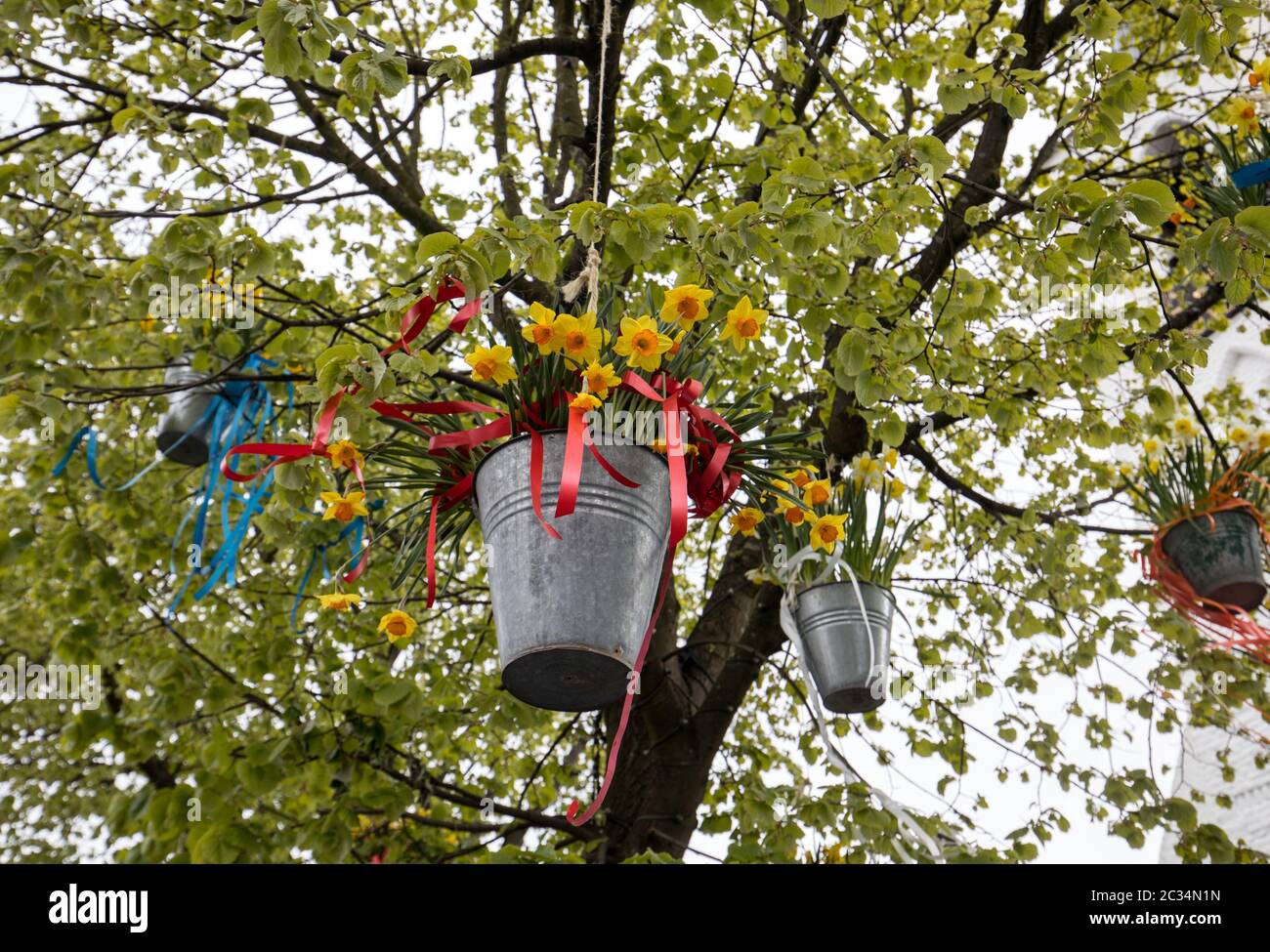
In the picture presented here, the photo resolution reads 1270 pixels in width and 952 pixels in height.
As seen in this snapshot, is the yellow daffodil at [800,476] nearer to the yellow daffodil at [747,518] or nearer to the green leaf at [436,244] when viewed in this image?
the yellow daffodil at [747,518]

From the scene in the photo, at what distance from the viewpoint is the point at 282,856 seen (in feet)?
8.03

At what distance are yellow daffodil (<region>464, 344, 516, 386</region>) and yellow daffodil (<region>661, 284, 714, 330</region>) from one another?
0.72 feet

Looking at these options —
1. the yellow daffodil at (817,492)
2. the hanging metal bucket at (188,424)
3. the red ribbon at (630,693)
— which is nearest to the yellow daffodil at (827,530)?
the yellow daffodil at (817,492)

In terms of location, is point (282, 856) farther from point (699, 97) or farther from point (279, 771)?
point (699, 97)

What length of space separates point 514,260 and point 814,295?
1187mm

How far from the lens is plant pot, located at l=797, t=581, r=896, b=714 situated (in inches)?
87.5

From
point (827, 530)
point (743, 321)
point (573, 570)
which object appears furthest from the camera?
point (827, 530)

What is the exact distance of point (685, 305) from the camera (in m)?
1.35

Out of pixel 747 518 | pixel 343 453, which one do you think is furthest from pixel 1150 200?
pixel 343 453

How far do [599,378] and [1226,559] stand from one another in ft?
8.92

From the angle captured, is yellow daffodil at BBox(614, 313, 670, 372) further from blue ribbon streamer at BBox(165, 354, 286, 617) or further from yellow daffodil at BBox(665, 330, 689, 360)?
blue ribbon streamer at BBox(165, 354, 286, 617)

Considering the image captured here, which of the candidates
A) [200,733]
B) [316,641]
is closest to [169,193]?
[316,641]

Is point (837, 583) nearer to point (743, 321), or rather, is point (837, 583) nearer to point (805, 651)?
point (805, 651)

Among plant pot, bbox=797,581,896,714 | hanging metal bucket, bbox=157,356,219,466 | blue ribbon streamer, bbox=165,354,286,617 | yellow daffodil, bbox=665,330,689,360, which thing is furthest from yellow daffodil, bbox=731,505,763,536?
hanging metal bucket, bbox=157,356,219,466
